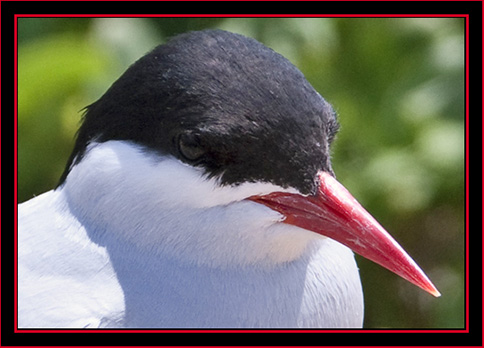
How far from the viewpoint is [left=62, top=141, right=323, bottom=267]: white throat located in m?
2.17

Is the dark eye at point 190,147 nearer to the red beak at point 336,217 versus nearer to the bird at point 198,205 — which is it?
the bird at point 198,205

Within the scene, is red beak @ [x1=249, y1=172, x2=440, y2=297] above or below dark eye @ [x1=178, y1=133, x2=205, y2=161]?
below

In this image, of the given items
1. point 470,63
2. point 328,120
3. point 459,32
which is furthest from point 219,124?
point 459,32

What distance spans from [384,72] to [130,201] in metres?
2.17

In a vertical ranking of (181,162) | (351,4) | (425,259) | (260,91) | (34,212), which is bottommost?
(425,259)

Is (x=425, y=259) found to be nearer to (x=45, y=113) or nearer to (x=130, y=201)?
(x=45, y=113)

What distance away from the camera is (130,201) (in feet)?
7.27

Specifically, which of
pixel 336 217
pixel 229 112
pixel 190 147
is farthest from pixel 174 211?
pixel 336 217

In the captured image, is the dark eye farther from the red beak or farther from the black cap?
the red beak

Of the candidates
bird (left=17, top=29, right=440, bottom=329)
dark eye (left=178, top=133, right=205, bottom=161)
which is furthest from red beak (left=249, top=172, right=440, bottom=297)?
dark eye (left=178, top=133, right=205, bottom=161)

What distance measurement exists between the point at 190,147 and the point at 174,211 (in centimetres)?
19

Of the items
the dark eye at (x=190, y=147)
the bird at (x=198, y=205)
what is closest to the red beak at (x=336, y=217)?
the bird at (x=198, y=205)

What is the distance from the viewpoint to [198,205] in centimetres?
219

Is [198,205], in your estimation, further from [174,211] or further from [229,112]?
[229,112]
